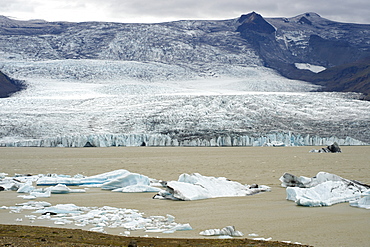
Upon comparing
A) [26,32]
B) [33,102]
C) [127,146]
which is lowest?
[127,146]

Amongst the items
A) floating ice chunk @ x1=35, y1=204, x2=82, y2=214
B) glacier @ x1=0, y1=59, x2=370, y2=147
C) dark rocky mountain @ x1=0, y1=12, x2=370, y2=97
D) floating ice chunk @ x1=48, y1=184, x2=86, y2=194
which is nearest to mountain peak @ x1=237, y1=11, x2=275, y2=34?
dark rocky mountain @ x1=0, y1=12, x2=370, y2=97

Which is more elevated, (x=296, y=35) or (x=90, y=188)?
(x=296, y=35)

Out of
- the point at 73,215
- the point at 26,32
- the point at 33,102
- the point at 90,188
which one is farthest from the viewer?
the point at 26,32

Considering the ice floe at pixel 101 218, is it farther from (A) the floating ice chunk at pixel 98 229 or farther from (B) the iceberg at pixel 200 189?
(B) the iceberg at pixel 200 189

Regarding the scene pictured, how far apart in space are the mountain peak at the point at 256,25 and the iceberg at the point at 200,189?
271 feet

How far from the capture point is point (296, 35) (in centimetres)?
9119

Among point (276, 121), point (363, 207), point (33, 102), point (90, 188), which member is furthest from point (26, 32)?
point (363, 207)

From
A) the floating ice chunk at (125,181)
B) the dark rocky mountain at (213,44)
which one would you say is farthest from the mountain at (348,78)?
the floating ice chunk at (125,181)

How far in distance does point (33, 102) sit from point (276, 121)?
20.1 m

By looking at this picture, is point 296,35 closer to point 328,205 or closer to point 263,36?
point 263,36

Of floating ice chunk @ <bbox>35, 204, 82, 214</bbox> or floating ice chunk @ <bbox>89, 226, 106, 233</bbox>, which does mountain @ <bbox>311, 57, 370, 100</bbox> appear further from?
floating ice chunk @ <bbox>89, 226, 106, 233</bbox>

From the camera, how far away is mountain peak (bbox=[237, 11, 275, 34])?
294ft

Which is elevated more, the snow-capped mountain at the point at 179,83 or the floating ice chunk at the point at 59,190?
the snow-capped mountain at the point at 179,83

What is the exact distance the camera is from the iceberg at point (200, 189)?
7.52m
